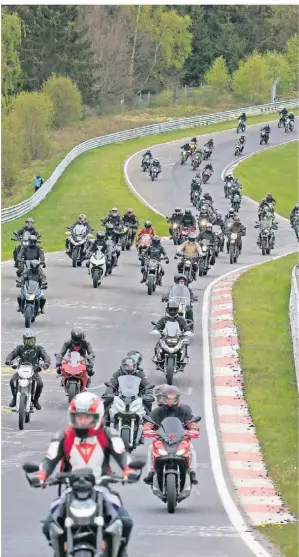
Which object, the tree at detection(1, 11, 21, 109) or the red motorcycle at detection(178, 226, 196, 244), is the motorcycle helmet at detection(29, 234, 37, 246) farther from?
the tree at detection(1, 11, 21, 109)

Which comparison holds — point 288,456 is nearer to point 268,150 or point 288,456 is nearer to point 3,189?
point 3,189

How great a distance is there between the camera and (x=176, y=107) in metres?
110

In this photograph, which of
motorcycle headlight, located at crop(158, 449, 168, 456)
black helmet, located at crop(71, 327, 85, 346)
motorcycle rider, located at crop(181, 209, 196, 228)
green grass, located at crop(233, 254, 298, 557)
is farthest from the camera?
motorcycle rider, located at crop(181, 209, 196, 228)

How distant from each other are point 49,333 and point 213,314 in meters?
5.15

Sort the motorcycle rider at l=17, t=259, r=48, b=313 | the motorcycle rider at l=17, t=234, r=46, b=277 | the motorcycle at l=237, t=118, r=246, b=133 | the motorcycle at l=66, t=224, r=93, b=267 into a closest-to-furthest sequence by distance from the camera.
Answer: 1. the motorcycle rider at l=17, t=259, r=48, b=313
2. the motorcycle rider at l=17, t=234, r=46, b=277
3. the motorcycle at l=66, t=224, r=93, b=267
4. the motorcycle at l=237, t=118, r=246, b=133

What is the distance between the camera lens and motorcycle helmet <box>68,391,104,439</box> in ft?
38.7

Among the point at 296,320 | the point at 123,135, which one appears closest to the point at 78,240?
the point at 296,320

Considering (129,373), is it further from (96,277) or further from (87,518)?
(96,277)

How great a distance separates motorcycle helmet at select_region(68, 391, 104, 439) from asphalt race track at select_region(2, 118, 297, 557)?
2.40 m

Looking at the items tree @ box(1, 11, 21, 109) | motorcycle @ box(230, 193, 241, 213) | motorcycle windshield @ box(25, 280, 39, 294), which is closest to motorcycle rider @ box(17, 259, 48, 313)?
motorcycle windshield @ box(25, 280, 39, 294)

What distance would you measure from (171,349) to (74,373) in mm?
2995

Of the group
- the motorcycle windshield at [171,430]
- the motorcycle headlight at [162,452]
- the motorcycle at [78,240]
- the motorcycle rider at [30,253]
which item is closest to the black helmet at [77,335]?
the motorcycle windshield at [171,430]

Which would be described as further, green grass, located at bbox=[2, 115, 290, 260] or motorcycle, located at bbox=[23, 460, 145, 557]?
green grass, located at bbox=[2, 115, 290, 260]

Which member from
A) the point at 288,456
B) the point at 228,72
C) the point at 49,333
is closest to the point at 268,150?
the point at 228,72
